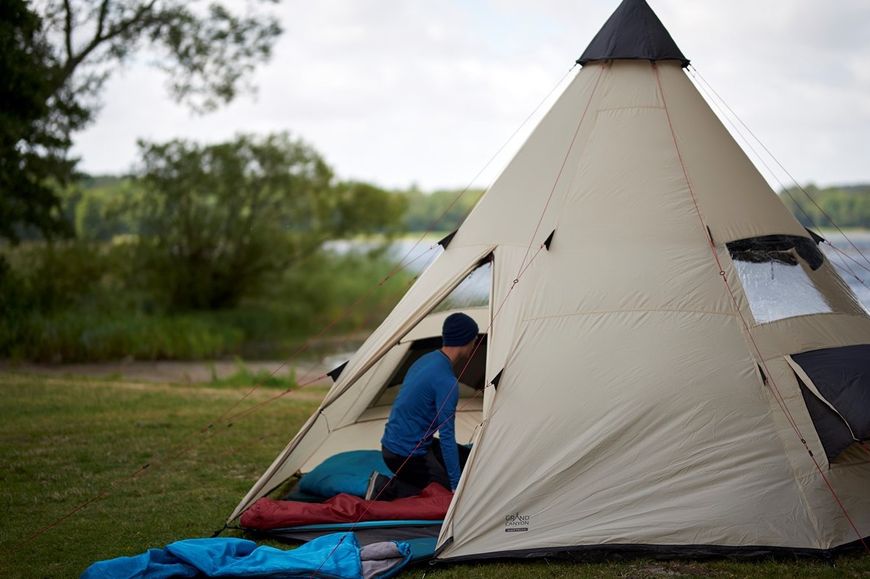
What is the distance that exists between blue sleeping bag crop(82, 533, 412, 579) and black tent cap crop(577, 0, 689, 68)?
11.2ft

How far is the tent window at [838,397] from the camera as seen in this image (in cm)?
512

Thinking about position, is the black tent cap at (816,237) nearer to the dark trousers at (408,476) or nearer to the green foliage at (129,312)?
the dark trousers at (408,476)

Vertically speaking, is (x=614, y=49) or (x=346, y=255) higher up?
(x=614, y=49)

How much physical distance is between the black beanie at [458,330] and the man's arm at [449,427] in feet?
0.79

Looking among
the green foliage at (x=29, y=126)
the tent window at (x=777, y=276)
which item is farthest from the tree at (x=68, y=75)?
the tent window at (x=777, y=276)

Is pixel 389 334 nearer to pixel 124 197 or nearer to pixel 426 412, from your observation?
pixel 426 412

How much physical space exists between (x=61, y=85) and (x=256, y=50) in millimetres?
3628

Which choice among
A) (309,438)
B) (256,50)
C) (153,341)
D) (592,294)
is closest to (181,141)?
(256,50)

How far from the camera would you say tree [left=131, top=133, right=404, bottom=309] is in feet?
70.0

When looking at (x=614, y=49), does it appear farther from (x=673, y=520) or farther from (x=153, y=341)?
(x=153, y=341)

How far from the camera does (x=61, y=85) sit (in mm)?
17406

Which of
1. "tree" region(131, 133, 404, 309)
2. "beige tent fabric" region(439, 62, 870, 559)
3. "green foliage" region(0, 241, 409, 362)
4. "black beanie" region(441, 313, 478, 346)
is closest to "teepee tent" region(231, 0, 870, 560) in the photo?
"beige tent fabric" region(439, 62, 870, 559)

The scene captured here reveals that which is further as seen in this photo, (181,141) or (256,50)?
(181,141)

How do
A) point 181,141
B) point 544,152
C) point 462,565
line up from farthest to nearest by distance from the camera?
point 181,141
point 544,152
point 462,565
